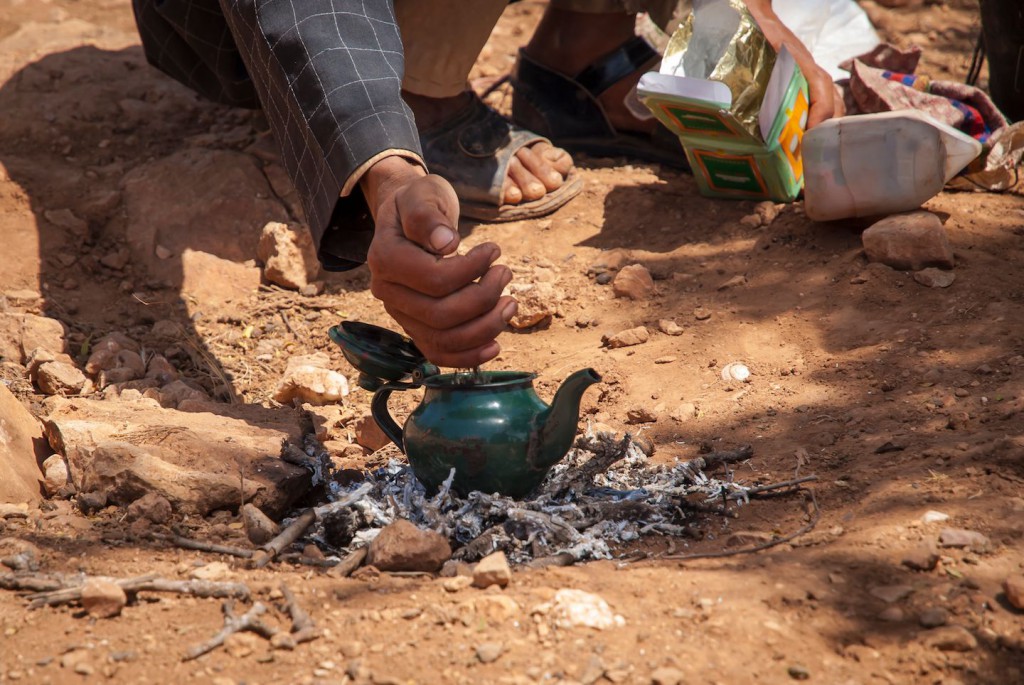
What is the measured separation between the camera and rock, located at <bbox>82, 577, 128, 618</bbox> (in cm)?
173

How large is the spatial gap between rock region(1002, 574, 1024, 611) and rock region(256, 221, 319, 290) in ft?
8.99

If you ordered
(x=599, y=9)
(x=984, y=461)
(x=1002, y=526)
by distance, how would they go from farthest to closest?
1. (x=599, y=9)
2. (x=984, y=461)
3. (x=1002, y=526)

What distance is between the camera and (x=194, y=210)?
3939 mm

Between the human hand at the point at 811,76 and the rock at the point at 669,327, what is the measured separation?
1027 mm

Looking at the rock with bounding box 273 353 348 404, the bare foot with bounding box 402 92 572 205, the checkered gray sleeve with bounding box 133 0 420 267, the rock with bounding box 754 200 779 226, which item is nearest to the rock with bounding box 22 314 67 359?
the rock with bounding box 273 353 348 404

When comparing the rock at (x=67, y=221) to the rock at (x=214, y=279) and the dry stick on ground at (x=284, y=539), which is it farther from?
the dry stick on ground at (x=284, y=539)

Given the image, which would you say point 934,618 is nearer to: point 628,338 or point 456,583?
point 456,583

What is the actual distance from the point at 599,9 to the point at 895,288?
181cm

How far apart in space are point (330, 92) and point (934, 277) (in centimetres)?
192

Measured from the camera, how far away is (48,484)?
242 centimetres

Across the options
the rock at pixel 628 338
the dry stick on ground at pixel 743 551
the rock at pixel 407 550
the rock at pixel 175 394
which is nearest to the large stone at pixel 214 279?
the rock at pixel 175 394

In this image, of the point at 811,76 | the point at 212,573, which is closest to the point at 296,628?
the point at 212,573

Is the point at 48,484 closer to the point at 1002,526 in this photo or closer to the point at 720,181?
the point at 1002,526

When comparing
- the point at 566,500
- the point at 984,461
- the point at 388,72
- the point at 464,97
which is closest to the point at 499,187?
the point at 464,97
